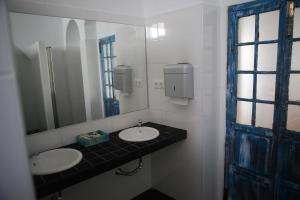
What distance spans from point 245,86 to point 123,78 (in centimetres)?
123

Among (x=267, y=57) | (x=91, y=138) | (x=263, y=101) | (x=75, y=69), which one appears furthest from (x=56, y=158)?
(x=267, y=57)

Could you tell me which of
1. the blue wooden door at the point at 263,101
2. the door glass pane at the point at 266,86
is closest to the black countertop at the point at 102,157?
the blue wooden door at the point at 263,101

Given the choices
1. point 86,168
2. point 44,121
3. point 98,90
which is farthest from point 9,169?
point 98,90

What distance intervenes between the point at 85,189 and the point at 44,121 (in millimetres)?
762

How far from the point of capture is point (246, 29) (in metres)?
1.75

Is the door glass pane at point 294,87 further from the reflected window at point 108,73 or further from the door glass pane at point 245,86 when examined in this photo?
the reflected window at point 108,73

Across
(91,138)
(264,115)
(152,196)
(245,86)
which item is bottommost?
(152,196)

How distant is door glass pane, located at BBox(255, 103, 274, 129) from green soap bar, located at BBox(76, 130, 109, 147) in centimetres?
137

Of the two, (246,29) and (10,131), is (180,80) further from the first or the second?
(10,131)

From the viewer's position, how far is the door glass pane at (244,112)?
1.82 metres

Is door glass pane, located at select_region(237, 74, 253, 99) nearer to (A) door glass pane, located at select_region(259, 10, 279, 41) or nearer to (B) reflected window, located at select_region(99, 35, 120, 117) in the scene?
(A) door glass pane, located at select_region(259, 10, 279, 41)

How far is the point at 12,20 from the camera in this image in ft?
4.85

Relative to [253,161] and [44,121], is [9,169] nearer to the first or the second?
[44,121]

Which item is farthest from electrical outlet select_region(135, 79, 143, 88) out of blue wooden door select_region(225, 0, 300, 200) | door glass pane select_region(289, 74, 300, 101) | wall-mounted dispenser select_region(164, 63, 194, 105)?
door glass pane select_region(289, 74, 300, 101)
